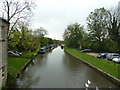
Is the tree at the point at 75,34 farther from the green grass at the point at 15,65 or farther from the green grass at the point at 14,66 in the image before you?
the green grass at the point at 14,66

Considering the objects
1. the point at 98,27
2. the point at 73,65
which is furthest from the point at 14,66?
the point at 98,27

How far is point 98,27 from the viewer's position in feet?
154

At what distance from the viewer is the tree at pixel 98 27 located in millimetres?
46344

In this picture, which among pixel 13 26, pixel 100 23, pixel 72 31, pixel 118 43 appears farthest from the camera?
pixel 72 31

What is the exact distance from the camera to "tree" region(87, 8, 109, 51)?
4634cm

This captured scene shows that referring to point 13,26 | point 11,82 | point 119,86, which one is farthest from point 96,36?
point 11,82

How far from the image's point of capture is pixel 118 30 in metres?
36.4

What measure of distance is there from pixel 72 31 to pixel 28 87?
64.7 metres

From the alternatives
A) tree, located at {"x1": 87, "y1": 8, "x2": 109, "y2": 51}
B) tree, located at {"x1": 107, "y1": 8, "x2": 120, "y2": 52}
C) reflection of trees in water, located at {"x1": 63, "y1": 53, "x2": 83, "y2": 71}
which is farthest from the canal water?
tree, located at {"x1": 87, "y1": 8, "x2": 109, "y2": 51}

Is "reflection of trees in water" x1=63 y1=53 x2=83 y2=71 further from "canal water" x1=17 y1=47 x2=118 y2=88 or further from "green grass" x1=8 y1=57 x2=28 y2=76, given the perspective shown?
"green grass" x1=8 y1=57 x2=28 y2=76

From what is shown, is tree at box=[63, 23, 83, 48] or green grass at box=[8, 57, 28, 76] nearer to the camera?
green grass at box=[8, 57, 28, 76]

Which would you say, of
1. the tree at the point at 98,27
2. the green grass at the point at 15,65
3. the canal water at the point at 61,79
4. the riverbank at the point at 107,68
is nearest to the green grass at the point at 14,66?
the green grass at the point at 15,65

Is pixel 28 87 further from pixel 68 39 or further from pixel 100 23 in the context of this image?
pixel 68 39

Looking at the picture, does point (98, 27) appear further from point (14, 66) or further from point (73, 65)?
point (14, 66)
